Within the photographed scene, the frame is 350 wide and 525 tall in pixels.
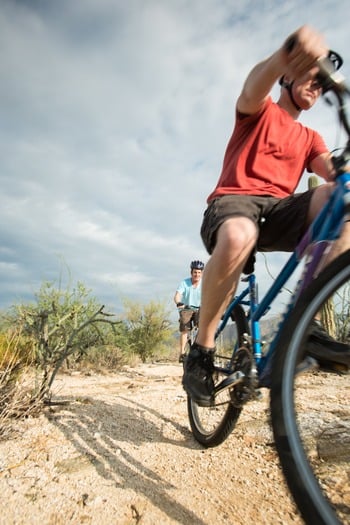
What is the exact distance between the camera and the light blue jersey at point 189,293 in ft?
23.6

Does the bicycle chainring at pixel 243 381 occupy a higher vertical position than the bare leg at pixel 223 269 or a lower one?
lower

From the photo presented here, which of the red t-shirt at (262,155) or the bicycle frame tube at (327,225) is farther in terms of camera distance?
the red t-shirt at (262,155)

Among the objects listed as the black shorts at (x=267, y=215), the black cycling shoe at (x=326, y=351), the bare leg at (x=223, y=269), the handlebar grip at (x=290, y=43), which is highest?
the handlebar grip at (x=290, y=43)

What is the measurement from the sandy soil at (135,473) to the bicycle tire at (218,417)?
8 cm

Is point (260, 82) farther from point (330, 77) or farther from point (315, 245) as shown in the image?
point (315, 245)

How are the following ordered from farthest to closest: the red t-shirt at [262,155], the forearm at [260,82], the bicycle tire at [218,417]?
the bicycle tire at [218,417], the red t-shirt at [262,155], the forearm at [260,82]

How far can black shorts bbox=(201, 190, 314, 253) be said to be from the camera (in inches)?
67.3

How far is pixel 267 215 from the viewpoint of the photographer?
5.92 ft

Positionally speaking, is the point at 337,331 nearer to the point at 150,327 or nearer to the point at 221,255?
→ the point at 221,255

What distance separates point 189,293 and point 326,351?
6.18 m

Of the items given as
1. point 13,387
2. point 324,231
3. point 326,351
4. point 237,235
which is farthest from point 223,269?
point 13,387

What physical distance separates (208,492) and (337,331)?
202 centimetres

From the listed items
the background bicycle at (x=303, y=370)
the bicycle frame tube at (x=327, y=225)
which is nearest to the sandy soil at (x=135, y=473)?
the background bicycle at (x=303, y=370)

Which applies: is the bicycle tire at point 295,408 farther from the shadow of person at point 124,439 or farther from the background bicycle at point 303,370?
the shadow of person at point 124,439
